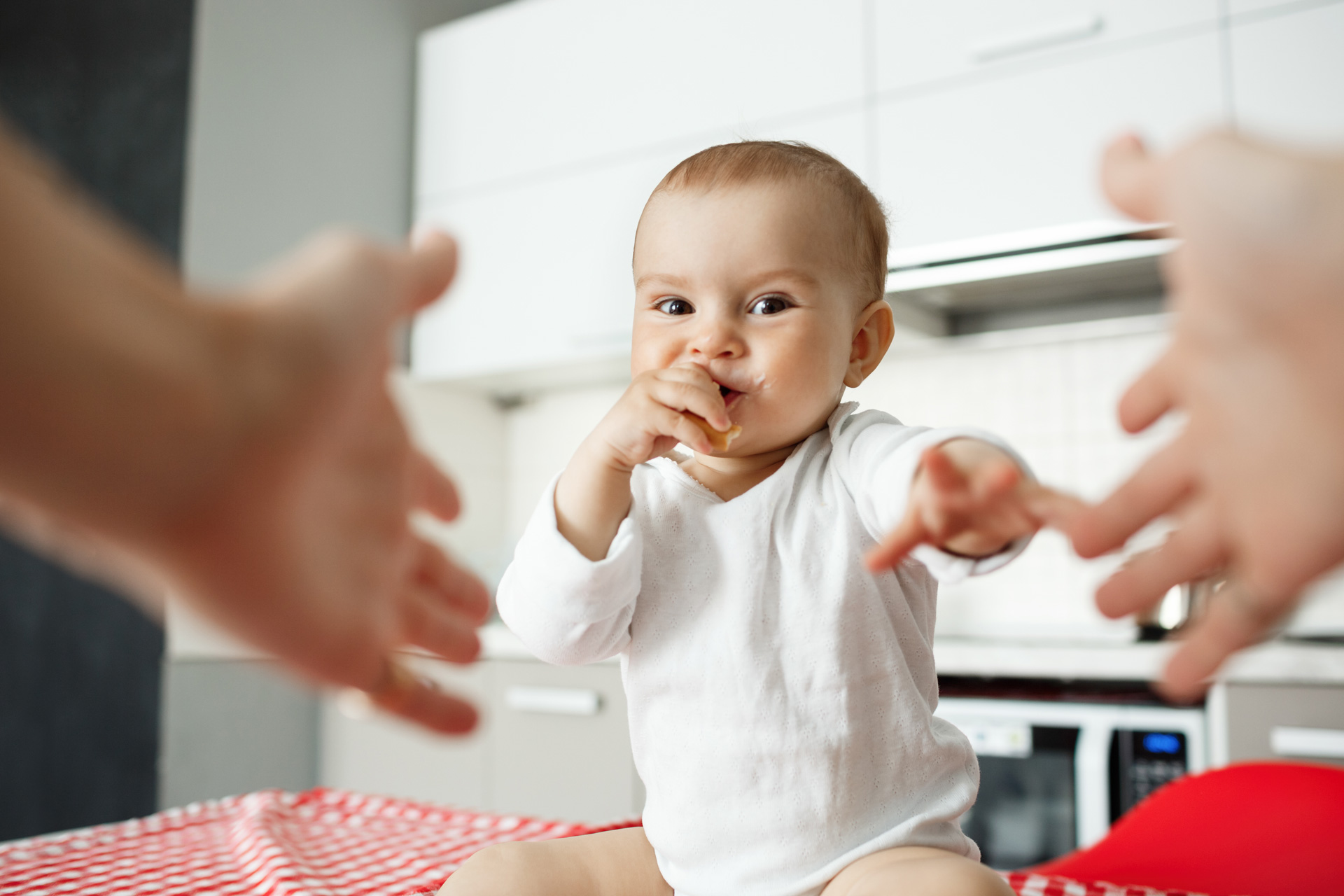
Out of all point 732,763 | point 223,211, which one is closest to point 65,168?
point 223,211

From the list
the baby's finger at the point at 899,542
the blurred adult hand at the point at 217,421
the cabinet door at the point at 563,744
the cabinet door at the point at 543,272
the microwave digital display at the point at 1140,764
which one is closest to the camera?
the blurred adult hand at the point at 217,421

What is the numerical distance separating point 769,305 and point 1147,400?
39 cm

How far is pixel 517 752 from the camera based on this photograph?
232 centimetres

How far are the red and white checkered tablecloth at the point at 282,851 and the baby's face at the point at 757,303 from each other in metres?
0.46

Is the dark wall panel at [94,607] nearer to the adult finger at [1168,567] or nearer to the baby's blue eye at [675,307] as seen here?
the baby's blue eye at [675,307]

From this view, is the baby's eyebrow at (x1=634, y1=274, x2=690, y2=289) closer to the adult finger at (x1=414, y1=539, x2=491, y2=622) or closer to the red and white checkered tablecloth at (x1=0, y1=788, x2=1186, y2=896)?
the adult finger at (x1=414, y1=539, x2=491, y2=622)

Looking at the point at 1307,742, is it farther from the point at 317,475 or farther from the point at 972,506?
the point at 317,475

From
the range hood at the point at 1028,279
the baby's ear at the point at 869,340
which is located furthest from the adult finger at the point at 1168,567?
the range hood at the point at 1028,279

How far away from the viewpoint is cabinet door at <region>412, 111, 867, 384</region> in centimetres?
254

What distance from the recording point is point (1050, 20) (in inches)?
79.4

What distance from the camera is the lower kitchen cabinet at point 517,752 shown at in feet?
7.13

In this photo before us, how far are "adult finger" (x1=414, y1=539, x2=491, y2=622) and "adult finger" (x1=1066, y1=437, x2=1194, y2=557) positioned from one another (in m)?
0.29

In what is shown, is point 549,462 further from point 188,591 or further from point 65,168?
point 188,591

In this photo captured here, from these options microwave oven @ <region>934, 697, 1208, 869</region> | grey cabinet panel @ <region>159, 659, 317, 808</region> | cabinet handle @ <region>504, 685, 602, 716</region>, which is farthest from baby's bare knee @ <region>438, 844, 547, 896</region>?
grey cabinet panel @ <region>159, 659, 317, 808</region>
